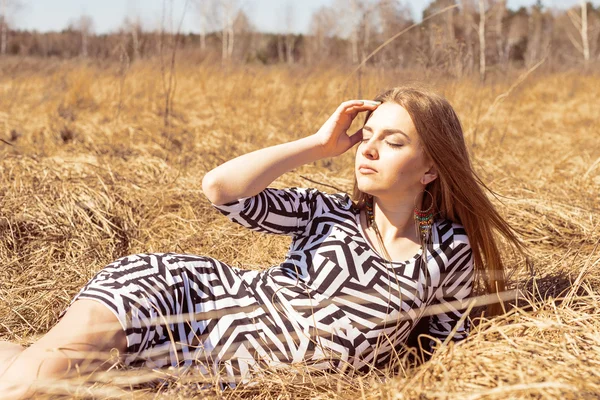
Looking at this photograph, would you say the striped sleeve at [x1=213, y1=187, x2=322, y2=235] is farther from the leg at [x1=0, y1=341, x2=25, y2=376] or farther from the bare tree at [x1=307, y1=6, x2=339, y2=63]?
the bare tree at [x1=307, y1=6, x2=339, y2=63]

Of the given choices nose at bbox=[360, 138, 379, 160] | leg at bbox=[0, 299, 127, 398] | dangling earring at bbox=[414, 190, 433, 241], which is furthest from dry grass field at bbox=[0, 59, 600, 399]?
nose at bbox=[360, 138, 379, 160]

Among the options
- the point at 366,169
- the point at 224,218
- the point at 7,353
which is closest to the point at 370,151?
the point at 366,169

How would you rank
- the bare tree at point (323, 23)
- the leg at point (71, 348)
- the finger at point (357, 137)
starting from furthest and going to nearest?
the bare tree at point (323, 23)
the finger at point (357, 137)
the leg at point (71, 348)

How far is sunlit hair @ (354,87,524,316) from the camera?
1643 millimetres

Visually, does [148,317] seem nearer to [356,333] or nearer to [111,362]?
[111,362]

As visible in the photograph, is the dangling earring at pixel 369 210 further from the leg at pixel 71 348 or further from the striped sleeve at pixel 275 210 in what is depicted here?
the leg at pixel 71 348

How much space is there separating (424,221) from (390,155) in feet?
0.75

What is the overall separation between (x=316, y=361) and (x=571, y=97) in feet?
27.7

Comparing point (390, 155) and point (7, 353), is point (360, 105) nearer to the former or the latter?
point (390, 155)

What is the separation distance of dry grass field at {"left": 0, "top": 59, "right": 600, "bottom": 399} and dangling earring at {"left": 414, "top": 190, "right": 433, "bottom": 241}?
0.29 metres

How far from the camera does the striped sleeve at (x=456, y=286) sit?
1.68m

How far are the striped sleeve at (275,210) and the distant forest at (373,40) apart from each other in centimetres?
164

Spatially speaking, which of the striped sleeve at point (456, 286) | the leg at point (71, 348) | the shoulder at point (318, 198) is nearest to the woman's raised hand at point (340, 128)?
the shoulder at point (318, 198)

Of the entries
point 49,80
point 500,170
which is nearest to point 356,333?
point 500,170
